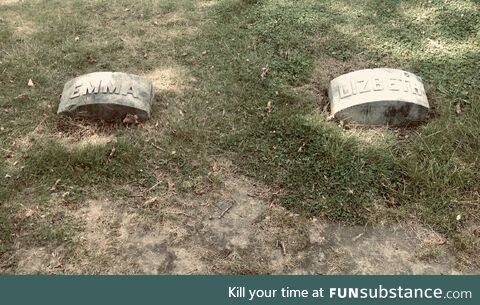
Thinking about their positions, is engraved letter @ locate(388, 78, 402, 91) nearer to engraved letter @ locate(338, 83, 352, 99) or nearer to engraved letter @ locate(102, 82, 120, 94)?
engraved letter @ locate(338, 83, 352, 99)

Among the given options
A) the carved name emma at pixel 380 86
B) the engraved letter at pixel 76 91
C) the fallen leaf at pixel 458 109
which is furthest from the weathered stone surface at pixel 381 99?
the engraved letter at pixel 76 91

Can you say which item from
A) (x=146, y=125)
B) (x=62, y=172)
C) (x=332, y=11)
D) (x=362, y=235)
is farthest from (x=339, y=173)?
(x=332, y=11)

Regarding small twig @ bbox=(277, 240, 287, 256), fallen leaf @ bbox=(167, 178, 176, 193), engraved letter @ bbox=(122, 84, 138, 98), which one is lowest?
small twig @ bbox=(277, 240, 287, 256)

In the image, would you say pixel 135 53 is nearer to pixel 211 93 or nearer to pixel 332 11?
pixel 211 93

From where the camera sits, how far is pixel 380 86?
406 cm

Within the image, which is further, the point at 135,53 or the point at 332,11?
the point at 332,11

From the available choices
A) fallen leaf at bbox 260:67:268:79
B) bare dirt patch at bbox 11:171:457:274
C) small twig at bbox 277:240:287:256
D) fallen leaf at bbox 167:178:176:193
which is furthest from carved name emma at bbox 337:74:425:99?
fallen leaf at bbox 167:178:176:193

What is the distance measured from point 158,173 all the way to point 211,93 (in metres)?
1.04

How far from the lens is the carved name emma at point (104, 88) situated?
13.5 ft

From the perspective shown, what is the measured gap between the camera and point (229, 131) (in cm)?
411

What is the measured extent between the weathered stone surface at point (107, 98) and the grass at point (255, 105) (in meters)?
0.11

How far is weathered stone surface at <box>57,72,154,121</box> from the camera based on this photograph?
4.07m

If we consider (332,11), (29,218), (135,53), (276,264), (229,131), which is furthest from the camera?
(332,11)

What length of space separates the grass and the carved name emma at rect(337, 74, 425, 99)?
0.87 feet
